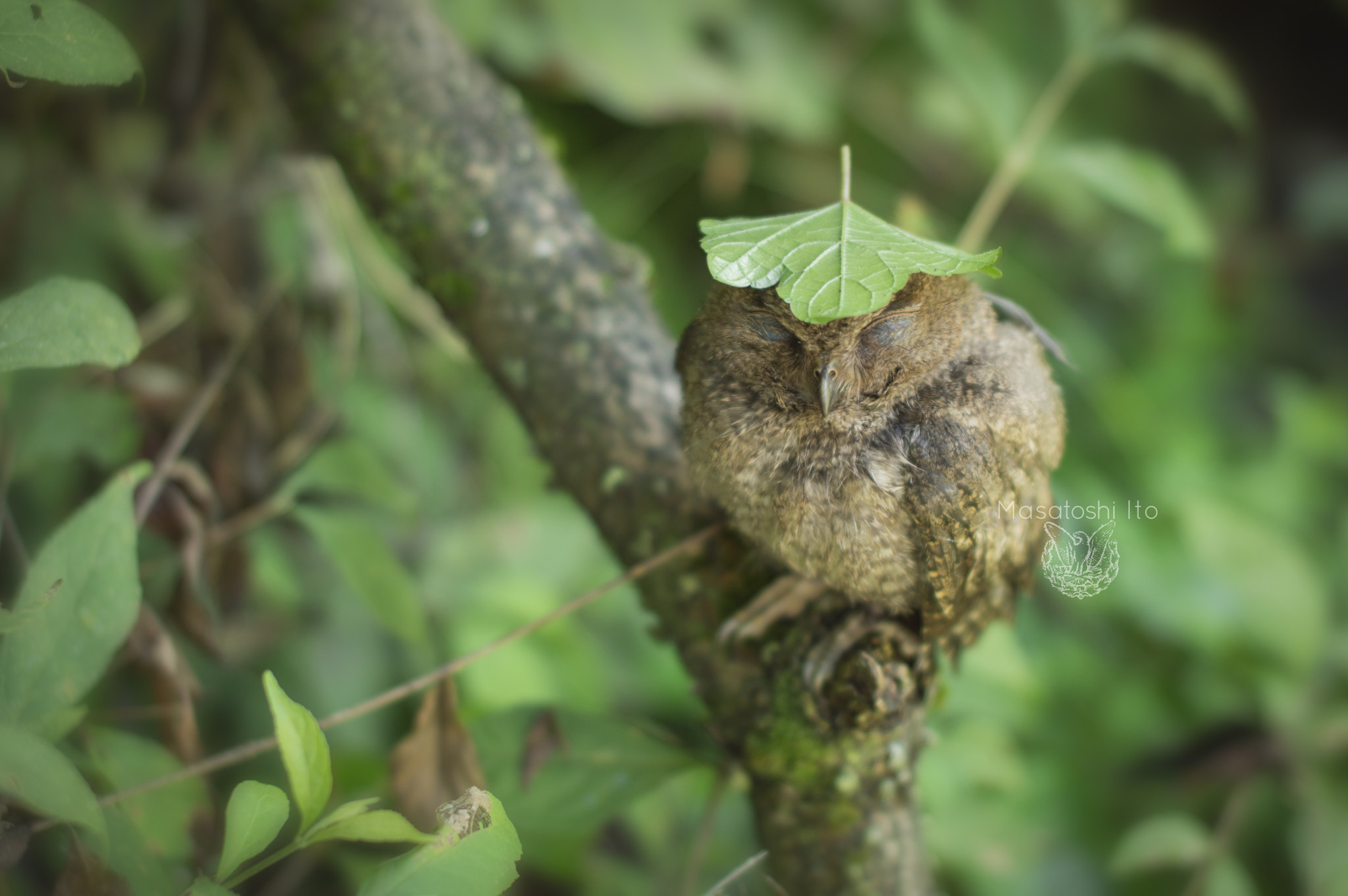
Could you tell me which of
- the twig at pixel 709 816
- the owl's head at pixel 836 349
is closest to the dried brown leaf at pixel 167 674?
the twig at pixel 709 816

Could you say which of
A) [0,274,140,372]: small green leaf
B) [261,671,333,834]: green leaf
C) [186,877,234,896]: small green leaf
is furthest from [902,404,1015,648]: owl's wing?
[0,274,140,372]: small green leaf

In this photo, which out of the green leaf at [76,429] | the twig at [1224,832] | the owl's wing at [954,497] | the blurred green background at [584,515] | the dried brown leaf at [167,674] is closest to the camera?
the owl's wing at [954,497]

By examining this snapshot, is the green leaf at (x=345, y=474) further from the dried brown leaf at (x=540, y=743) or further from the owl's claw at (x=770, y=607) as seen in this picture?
the owl's claw at (x=770, y=607)

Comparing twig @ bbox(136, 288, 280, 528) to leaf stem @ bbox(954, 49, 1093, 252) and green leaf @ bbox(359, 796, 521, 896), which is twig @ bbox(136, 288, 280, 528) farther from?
leaf stem @ bbox(954, 49, 1093, 252)

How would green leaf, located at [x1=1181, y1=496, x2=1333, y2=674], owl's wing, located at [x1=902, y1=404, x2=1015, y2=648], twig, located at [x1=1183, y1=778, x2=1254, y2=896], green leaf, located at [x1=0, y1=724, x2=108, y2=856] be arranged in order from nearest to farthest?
green leaf, located at [x1=0, y1=724, x2=108, y2=856] → owl's wing, located at [x1=902, y1=404, x2=1015, y2=648] → twig, located at [x1=1183, y1=778, x2=1254, y2=896] → green leaf, located at [x1=1181, y1=496, x2=1333, y2=674]

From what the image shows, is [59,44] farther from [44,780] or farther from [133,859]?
[133,859]

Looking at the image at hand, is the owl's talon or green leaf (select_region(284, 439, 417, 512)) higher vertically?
the owl's talon
